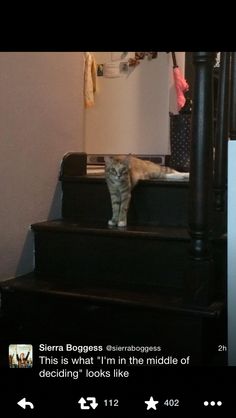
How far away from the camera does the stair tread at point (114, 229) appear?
62.8 inches

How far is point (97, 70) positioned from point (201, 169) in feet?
6.86

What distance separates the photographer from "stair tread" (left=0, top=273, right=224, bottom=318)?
4.52ft

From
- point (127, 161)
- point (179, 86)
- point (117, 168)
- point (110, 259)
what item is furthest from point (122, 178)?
point (179, 86)

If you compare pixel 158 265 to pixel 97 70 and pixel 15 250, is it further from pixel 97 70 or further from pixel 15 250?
pixel 97 70


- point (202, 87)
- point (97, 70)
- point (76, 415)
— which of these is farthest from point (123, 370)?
point (97, 70)

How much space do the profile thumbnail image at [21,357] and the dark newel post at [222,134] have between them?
2.88 feet

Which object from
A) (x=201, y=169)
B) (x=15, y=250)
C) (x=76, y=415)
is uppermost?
(x=201, y=169)

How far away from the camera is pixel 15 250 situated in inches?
69.7

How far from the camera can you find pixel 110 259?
66.5 inches

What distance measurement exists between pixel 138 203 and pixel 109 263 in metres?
0.33

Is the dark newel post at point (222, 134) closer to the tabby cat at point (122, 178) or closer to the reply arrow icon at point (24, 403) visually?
the tabby cat at point (122, 178)

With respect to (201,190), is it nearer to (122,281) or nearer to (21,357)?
(122,281)

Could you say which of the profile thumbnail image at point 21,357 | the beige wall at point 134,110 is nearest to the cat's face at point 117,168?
the profile thumbnail image at point 21,357
